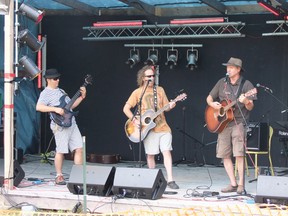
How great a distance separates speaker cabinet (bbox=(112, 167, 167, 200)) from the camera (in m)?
6.71

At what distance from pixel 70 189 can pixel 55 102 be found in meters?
1.30

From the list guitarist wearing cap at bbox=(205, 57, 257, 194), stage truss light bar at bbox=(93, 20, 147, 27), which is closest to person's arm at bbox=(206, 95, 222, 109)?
guitarist wearing cap at bbox=(205, 57, 257, 194)

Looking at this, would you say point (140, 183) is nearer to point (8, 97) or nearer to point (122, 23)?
point (8, 97)

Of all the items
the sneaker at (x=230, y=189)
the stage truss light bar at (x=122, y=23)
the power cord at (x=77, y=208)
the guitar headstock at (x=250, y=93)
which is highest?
the stage truss light bar at (x=122, y=23)

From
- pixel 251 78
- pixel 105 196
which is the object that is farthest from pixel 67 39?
pixel 105 196

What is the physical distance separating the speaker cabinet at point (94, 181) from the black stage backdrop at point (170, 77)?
12.2 ft

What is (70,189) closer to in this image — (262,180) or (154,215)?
(154,215)

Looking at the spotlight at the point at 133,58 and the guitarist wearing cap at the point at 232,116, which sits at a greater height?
the spotlight at the point at 133,58

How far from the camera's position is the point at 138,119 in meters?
7.67

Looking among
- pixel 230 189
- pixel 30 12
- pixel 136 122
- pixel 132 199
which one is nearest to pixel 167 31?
pixel 136 122

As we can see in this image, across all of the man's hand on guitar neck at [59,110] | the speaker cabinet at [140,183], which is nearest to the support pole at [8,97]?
the man's hand on guitar neck at [59,110]

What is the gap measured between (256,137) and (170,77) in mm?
2406

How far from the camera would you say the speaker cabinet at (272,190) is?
6301 millimetres

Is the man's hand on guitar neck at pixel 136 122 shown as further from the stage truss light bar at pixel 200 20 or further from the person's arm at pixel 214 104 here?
the stage truss light bar at pixel 200 20
